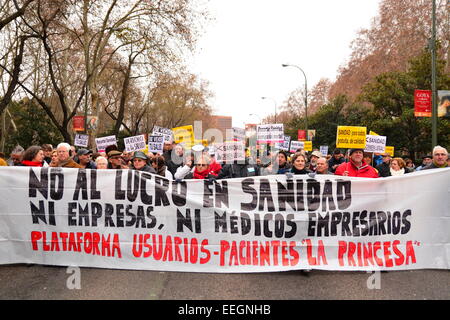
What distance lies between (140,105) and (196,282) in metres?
44.5

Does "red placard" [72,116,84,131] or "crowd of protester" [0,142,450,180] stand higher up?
"red placard" [72,116,84,131]

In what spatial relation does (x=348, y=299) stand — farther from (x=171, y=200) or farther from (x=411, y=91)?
(x=411, y=91)

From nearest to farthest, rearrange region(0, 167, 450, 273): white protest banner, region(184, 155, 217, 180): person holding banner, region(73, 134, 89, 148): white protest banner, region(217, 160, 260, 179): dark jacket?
region(0, 167, 450, 273): white protest banner → region(184, 155, 217, 180): person holding banner → region(217, 160, 260, 179): dark jacket → region(73, 134, 89, 148): white protest banner

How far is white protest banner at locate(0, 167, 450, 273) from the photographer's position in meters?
5.01

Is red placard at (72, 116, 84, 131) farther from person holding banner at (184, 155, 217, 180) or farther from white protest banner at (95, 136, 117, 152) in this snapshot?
person holding banner at (184, 155, 217, 180)

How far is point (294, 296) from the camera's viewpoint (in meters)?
4.16

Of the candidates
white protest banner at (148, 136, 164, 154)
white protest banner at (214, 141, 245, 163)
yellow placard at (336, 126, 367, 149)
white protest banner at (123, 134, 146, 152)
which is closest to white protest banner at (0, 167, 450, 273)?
white protest banner at (214, 141, 245, 163)

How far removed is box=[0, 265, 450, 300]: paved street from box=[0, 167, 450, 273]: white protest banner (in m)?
0.16

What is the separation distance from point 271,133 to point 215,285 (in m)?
7.00

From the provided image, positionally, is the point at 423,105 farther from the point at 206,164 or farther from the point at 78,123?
the point at 78,123

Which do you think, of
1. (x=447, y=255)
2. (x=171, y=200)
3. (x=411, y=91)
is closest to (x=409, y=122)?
(x=411, y=91)

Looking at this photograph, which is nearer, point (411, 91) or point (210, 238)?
point (210, 238)

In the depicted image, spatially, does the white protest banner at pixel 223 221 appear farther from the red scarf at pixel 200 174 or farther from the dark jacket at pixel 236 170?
the dark jacket at pixel 236 170

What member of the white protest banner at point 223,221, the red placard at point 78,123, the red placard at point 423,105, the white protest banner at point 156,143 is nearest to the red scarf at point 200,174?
the white protest banner at point 223,221
